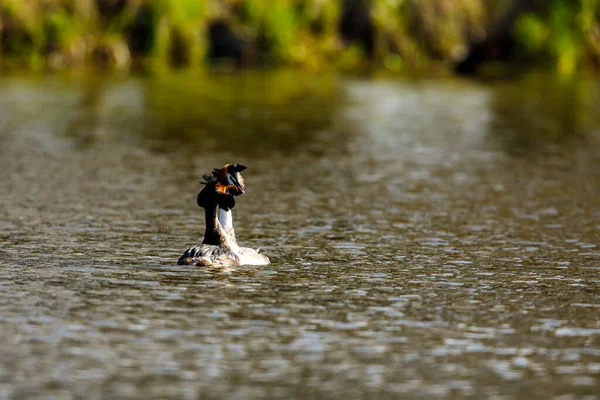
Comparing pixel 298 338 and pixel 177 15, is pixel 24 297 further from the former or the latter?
pixel 177 15

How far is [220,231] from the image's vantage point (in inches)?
1145

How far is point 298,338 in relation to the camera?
22844 mm

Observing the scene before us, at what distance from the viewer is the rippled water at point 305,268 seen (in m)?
20.9

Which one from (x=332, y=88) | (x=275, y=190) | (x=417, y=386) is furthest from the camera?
(x=332, y=88)

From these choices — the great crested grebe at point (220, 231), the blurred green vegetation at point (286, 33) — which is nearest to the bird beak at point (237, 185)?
the great crested grebe at point (220, 231)

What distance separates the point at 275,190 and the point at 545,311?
19273mm

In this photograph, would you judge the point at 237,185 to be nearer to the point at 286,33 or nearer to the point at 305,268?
the point at 305,268

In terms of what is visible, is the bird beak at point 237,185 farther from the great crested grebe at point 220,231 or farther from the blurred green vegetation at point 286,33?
the blurred green vegetation at point 286,33

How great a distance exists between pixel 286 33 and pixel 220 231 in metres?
118

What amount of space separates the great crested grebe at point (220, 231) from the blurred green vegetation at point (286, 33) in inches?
4098

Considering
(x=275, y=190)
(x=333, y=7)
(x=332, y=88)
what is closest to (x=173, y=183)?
(x=275, y=190)

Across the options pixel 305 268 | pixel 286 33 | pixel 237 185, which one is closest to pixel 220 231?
pixel 237 185

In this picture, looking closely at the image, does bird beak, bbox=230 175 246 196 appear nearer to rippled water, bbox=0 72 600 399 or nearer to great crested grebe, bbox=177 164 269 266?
great crested grebe, bbox=177 164 269 266

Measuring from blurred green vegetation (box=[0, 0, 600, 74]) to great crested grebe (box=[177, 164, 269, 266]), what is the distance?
104 m
